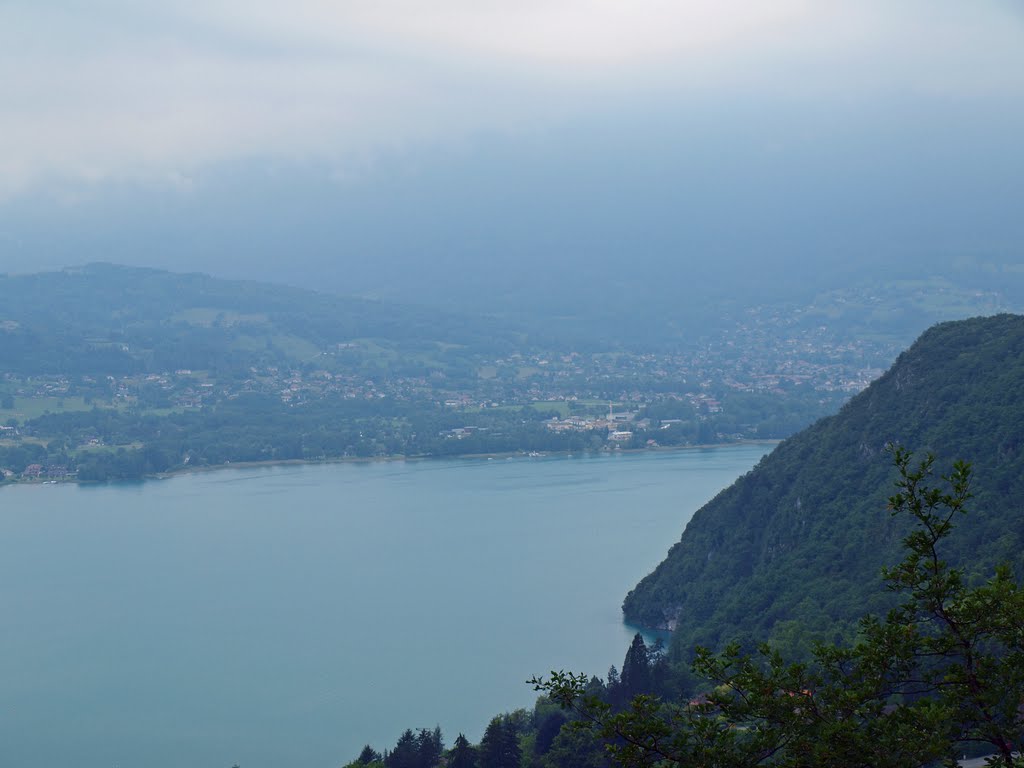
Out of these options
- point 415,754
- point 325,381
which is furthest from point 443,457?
point 415,754

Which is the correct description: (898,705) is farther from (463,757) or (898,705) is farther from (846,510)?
(846,510)

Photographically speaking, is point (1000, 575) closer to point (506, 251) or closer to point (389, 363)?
point (389, 363)

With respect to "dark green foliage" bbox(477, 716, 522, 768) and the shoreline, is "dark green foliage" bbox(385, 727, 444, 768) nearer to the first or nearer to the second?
"dark green foliage" bbox(477, 716, 522, 768)

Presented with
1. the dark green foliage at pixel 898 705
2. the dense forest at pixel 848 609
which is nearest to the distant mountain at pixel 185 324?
the dense forest at pixel 848 609

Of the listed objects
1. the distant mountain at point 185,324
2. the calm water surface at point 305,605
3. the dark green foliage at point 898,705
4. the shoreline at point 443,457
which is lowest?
the calm water surface at point 305,605

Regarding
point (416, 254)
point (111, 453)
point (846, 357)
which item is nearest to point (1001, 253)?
point (846, 357)

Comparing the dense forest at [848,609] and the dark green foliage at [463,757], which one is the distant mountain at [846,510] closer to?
the dense forest at [848,609]

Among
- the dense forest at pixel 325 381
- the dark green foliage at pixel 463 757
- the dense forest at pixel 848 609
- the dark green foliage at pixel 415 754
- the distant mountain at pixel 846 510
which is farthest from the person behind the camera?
the dense forest at pixel 325 381
